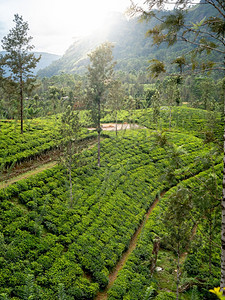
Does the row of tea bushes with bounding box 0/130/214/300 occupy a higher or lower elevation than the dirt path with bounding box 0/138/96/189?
lower

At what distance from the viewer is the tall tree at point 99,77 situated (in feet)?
95.5

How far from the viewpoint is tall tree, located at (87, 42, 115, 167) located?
29.1m

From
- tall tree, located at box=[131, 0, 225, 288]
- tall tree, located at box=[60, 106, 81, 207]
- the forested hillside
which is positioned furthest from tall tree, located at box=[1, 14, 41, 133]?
tall tree, located at box=[131, 0, 225, 288]

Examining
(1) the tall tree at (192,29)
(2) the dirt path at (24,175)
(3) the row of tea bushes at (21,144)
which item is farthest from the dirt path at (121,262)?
(1) the tall tree at (192,29)

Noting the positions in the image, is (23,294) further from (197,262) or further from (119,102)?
(119,102)

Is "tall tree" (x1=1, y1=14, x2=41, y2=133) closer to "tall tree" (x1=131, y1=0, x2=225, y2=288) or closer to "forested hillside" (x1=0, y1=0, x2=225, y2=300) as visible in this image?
"forested hillside" (x1=0, y1=0, x2=225, y2=300)

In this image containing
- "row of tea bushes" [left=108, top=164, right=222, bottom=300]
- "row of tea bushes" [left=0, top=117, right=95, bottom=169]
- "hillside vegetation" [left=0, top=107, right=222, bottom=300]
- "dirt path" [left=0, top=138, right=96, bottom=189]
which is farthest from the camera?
"row of tea bushes" [left=0, top=117, right=95, bottom=169]

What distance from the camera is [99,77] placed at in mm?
29906

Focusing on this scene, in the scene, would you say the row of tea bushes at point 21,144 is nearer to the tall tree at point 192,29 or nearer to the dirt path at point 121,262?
the dirt path at point 121,262

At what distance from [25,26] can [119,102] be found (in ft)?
76.0

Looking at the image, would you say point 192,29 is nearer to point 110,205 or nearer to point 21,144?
point 110,205

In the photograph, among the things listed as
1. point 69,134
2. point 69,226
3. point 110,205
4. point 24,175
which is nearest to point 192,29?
point 69,134

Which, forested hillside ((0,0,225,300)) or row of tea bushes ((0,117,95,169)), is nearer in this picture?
forested hillside ((0,0,225,300))

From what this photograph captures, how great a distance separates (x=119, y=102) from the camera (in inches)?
1850
